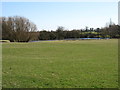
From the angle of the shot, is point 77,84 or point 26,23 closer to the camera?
point 77,84

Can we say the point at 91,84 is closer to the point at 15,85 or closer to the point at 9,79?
the point at 15,85

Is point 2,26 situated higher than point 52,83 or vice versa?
point 2,26

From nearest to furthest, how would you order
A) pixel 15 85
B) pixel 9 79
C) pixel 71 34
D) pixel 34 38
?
pixel 15 85 → pixel 9 79 → pixel 34 38 → pixel 71 34

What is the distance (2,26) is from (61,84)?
78856 mm

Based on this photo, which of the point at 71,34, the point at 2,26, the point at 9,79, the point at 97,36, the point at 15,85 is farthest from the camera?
the point at 97,36

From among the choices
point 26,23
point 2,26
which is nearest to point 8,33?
point 2,26

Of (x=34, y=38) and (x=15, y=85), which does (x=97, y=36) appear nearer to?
(x=34, y=38)

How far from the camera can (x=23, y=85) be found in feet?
22.7

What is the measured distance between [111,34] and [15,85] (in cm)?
10833

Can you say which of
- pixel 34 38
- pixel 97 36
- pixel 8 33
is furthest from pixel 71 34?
pixel 8 33

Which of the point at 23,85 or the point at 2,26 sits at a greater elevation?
the point at 2,26

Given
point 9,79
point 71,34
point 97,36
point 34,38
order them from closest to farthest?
point 9,79 < point 34,38 < point 71,34 < point 97,36

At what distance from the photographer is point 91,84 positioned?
23.8 feet

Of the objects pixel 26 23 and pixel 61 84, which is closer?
pixel 61 84
